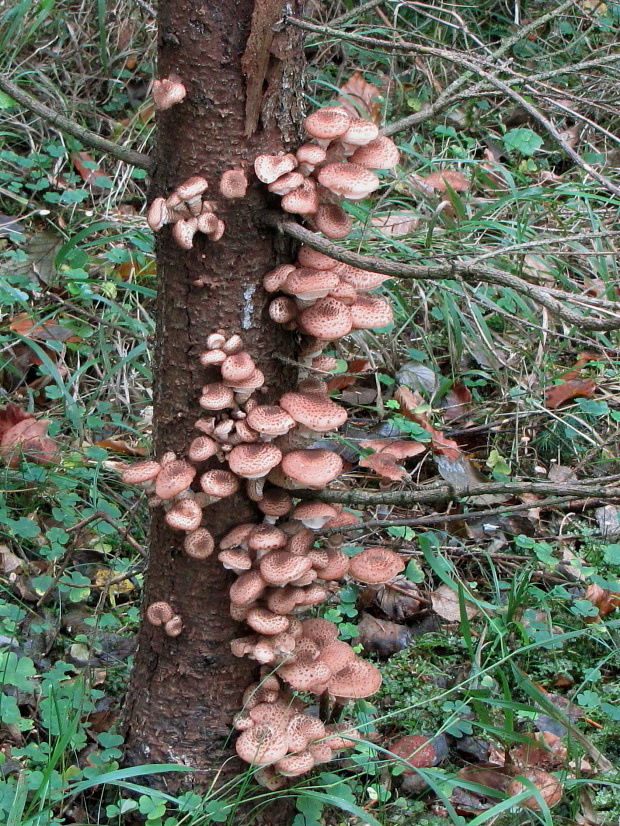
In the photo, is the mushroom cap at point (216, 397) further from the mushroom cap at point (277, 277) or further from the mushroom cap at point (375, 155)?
the mushroom cap at point (375, 155)

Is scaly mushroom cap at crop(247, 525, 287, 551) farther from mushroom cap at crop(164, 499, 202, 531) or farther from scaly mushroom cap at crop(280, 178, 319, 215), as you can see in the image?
scaly mushroom cap at crop(280, 178, 319, 215)

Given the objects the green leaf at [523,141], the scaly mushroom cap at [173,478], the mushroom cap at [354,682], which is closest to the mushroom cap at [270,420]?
the scaly mushroom cap at [173,478]

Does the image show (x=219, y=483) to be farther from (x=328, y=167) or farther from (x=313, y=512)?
(x=328, y=167)

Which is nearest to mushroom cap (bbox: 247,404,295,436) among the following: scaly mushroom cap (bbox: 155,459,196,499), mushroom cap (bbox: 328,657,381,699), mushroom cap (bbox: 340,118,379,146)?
scaly mushroom cap (bbox: 155,459,196,499)

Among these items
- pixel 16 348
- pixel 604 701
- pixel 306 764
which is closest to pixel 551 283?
pixel 604 701

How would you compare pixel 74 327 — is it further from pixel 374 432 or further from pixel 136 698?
pixel 136 698

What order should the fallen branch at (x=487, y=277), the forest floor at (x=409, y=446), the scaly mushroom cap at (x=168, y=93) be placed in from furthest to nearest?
the forest floor at (x=409, y=446) → the scaly mushroom cap at (x=168, y=93) → the fallen branch at (x=487, y=277)

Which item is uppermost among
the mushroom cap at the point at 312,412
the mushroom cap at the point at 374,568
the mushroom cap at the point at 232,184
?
the mushroom cap at the point at 232,184
